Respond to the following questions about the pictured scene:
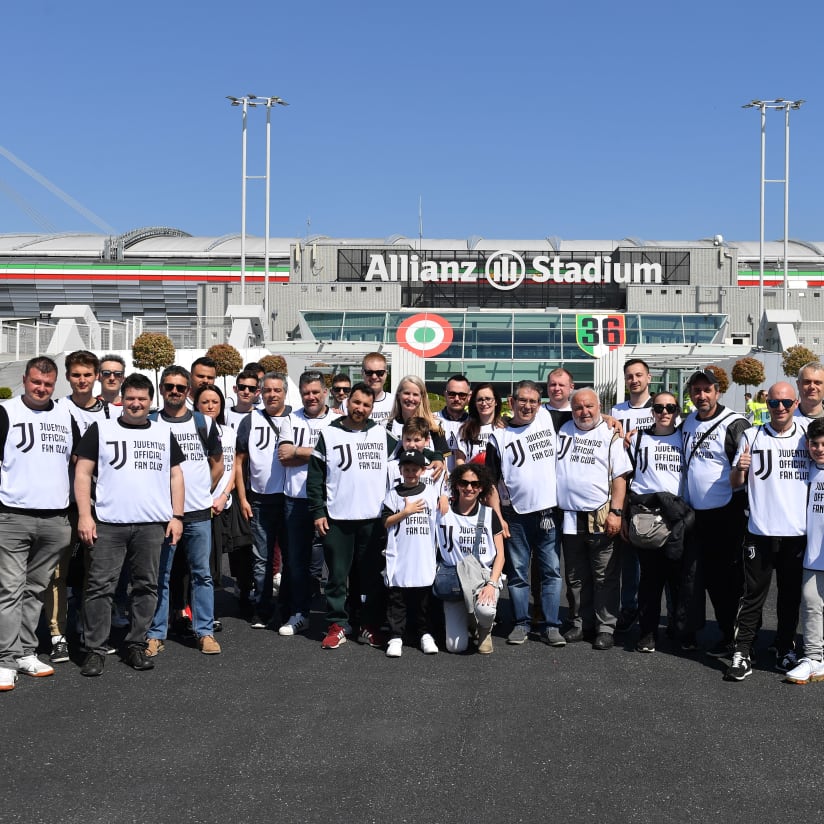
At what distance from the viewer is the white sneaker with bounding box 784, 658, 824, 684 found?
554 centimetres

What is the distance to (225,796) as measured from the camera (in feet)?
12.6

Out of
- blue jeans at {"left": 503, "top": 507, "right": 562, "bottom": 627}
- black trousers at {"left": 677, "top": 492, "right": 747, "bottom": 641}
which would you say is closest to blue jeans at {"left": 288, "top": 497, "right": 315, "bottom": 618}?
blue jeans at {"left": 503, "top": 507, "right": 562, "bottom": 627}

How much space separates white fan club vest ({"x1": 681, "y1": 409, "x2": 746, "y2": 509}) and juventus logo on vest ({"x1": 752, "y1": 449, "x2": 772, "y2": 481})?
31cm

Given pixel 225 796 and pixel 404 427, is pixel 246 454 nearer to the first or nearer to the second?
pixel 404 427

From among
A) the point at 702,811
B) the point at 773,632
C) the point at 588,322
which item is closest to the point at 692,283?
the point at 588,322

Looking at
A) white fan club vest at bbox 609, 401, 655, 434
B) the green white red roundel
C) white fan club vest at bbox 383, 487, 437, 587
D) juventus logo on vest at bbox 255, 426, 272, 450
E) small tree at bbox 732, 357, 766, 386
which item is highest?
the green white red roundel

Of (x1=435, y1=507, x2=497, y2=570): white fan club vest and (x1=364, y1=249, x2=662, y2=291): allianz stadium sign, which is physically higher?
(x1=364, y1=249, x2=662, y2=291): allianz stadium sign

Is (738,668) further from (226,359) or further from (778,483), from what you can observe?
(226,359)

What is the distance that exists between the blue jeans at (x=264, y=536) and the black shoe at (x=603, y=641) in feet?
7.83

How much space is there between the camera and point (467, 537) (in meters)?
6.45

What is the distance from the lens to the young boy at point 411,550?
6355 mm

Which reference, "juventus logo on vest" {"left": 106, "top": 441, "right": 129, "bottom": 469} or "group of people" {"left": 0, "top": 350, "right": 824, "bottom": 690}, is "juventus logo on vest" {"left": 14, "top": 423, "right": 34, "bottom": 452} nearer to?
"group of people" {"left": 0, "top": 350, "right": 824, "bottom": 690}

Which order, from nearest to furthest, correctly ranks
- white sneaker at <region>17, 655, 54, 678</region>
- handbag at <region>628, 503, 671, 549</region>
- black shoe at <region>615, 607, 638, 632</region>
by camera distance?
1. white sneaker at <region>17, 655, 54, 678</region>
2. handbag at <region>628, 503, 671, 549</region>
3. black shoe at <region>615, 607, 638, 632</region>

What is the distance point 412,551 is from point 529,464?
3.35ft
